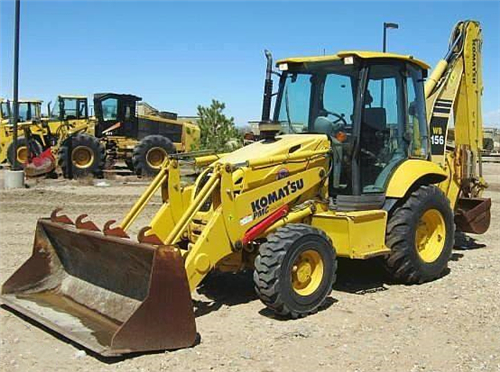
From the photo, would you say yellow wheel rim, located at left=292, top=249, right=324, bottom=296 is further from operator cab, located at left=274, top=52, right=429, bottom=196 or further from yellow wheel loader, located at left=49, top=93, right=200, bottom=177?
yellow wheel loader, located at left=49, top=93, right=200, bottom=177

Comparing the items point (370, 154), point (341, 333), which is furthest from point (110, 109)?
point (341, 333)

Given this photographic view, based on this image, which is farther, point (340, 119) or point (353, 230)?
point (340, 119)

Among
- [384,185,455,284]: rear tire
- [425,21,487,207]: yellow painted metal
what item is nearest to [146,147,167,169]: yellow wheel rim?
[425,21,487,207]: yellow painted metal

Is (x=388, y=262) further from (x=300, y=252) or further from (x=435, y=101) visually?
(x=435, y=101)

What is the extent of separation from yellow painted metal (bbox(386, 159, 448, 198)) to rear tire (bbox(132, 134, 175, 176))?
13.5m

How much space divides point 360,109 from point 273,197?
4.59 ft

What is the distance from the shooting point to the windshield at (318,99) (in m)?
7.14

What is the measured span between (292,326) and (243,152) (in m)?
1.99

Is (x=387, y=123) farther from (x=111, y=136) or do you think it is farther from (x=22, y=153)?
(x=22, y=153)

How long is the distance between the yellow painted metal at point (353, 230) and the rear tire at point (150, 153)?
45.6ft

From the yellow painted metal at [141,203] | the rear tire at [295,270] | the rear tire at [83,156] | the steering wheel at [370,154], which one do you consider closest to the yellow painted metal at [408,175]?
the steering wheel at [370,154]

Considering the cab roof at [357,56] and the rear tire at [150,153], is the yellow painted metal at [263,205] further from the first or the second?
the rear tire at [150,153]

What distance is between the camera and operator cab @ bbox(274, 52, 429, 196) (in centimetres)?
697

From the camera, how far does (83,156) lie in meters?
20.3
